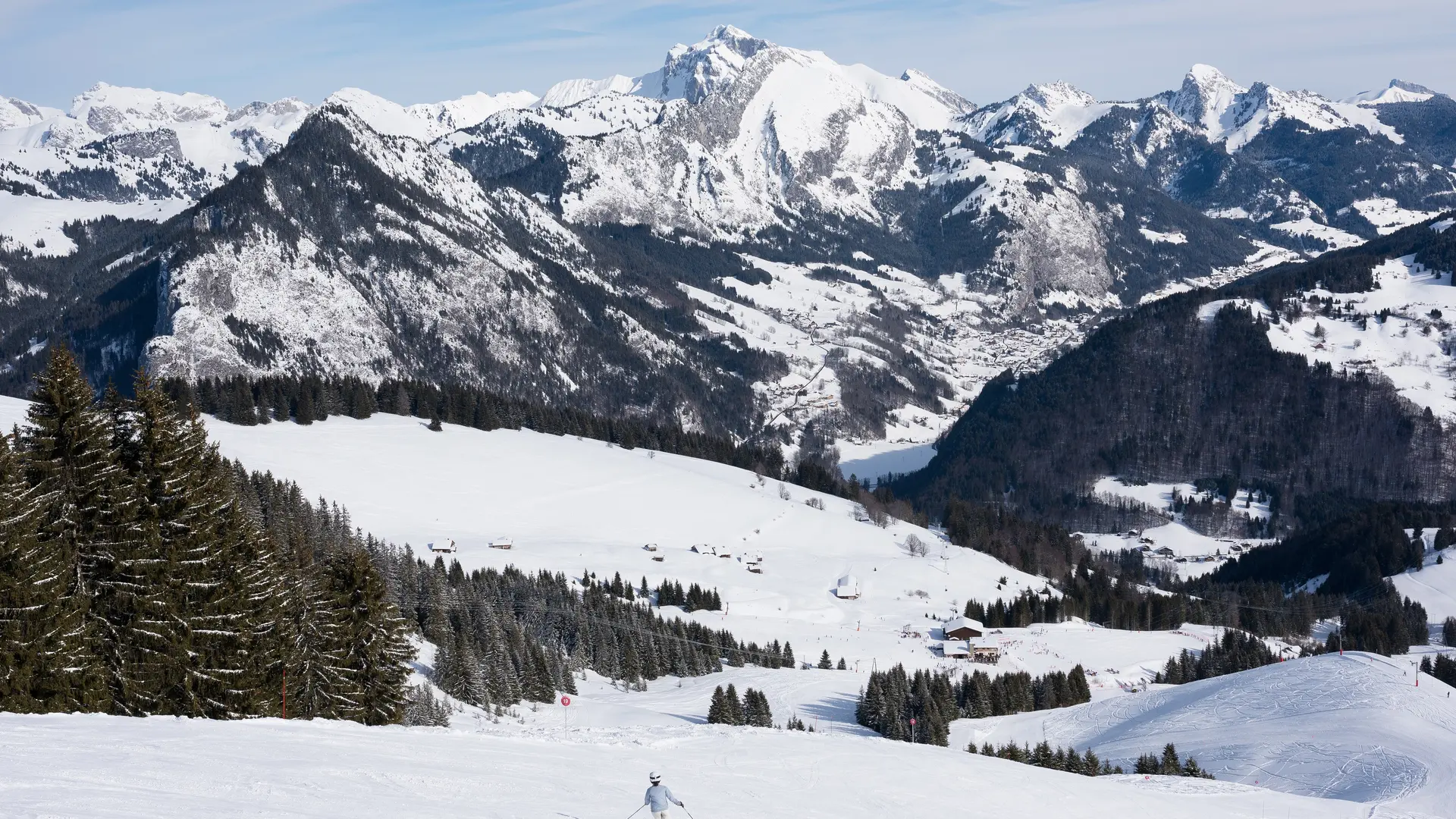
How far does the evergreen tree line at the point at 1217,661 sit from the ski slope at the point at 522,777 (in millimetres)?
65470

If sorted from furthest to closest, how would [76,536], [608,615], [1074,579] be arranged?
[1074,579] < [608,615] < [76,536]

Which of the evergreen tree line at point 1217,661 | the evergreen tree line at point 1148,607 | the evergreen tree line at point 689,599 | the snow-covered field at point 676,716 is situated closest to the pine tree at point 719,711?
the snow-covered field at point 676,716

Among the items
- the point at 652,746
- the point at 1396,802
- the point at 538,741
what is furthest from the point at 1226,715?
the point at 538,741

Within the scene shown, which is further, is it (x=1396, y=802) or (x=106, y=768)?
(x=1396, y=802)

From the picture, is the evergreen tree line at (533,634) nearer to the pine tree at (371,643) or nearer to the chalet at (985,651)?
the pine tree at (371,643)

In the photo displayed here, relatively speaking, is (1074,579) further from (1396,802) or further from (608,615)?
(1396,802)

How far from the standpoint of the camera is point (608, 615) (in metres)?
113

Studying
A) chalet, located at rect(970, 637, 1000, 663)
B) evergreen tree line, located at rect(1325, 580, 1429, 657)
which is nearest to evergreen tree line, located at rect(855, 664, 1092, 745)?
chalet, located at rect(970, 637, 1000, 663)

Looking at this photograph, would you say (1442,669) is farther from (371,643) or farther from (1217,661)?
(371,643)

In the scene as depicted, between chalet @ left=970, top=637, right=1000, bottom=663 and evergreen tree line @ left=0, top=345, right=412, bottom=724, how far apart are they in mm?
79994

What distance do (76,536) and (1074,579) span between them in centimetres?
15493

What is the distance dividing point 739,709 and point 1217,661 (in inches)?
2346

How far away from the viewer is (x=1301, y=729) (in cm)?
7388

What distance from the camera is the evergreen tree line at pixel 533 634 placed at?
79.4 meters
